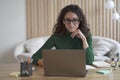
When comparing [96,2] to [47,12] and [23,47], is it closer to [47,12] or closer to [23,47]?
[47,12]

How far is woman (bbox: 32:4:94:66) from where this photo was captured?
7.93 feet

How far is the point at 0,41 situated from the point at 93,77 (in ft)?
12.5

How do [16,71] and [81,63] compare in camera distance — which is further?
[16,71]

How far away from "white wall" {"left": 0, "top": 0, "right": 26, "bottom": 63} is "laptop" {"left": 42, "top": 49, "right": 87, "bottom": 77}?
355cm

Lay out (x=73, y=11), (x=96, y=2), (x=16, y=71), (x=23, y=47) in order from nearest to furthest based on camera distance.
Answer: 1. (x=16, y=71)
2. (x=73, y=11)
3. (x=23, y=47)
4. (x=96, y=2)

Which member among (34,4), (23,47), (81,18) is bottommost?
(23,47)

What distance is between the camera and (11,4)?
5.38m

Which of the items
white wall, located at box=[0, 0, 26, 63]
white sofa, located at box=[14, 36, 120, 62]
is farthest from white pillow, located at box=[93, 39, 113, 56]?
white wall, located at box=[0, 0, 26, 63]

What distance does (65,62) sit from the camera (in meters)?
1.96

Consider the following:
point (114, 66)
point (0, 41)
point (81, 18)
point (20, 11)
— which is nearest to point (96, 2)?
point (20, 11)

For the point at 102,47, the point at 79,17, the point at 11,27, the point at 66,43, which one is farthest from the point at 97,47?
the point at 79,17

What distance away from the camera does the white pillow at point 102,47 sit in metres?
4.82

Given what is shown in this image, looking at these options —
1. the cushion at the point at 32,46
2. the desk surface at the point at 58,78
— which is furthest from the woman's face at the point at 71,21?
the cushion at the point at 32,46

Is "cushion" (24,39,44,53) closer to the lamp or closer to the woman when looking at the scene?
the lamp
